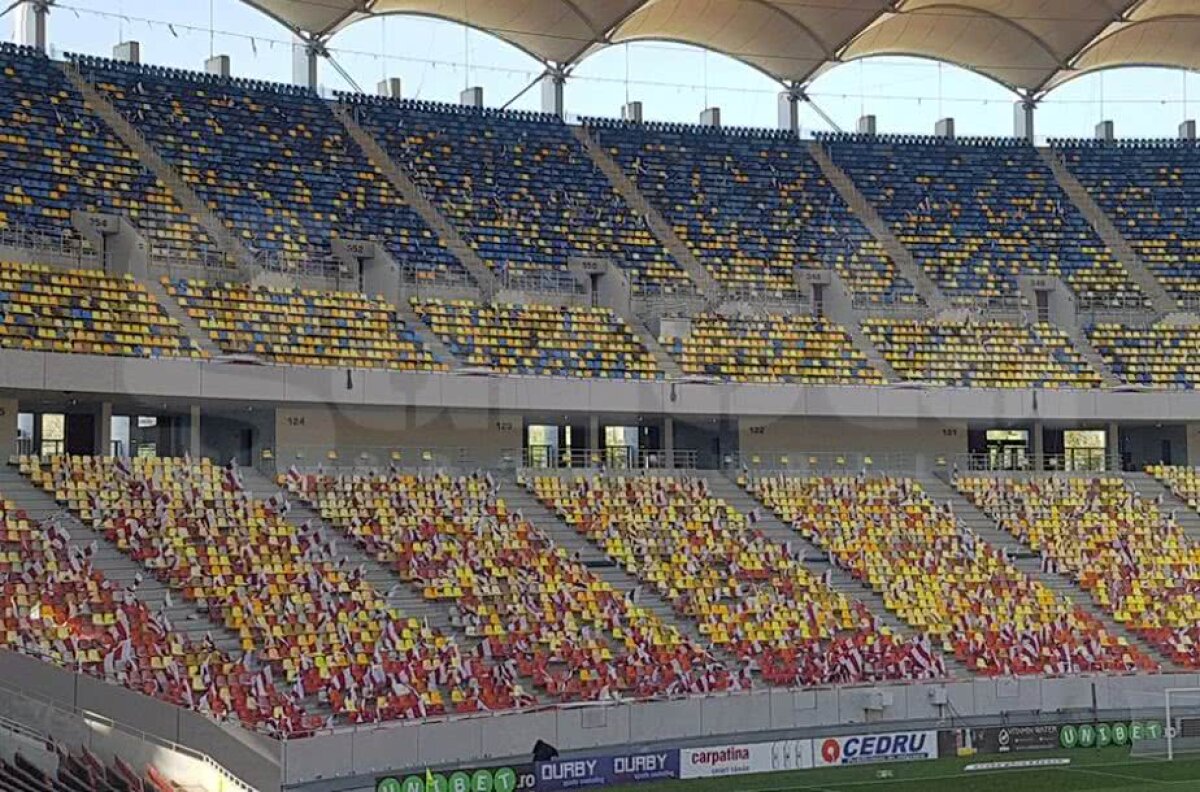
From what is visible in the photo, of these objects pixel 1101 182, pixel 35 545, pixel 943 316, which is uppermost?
pixel 1101 182

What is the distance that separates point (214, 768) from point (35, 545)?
10.4 meters

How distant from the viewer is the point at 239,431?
4156cm

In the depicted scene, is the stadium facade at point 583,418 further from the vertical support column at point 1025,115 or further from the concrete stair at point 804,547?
the vertical support column at point 1025,115

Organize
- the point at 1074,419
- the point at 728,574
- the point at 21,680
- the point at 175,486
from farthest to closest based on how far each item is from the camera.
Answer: the point at 1074,419, the point at 728,574, the point at 175,486, the point at 21,680

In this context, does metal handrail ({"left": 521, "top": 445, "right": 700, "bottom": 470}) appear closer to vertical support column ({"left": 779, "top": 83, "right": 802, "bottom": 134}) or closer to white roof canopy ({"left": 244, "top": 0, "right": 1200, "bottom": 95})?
white roof canopy ({"left": 244, "top": 0, "right": 1200, "bottom": 95})

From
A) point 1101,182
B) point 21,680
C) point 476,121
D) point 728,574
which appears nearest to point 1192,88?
point 1101,182

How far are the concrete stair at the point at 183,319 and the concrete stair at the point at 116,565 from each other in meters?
5.49

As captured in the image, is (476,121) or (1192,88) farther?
(1192,88)

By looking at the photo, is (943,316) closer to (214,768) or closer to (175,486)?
(175,486)

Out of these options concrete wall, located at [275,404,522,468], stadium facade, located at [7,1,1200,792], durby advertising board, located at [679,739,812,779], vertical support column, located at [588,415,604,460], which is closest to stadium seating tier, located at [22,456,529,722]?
stadium facade, located at [7,1,1200,792]

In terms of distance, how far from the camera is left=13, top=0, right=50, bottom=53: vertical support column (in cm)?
4628

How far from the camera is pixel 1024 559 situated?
43.5m

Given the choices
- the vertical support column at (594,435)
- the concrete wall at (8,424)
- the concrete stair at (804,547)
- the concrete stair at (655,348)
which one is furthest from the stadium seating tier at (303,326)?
the concrete stair at (804,547)

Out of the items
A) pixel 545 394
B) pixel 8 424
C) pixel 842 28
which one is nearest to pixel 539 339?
pixel 545 394
